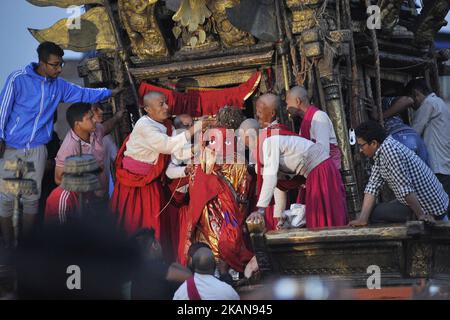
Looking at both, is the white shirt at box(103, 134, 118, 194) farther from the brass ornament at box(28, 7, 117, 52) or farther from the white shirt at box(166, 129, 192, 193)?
the brass ornament at box(28, 7, 117, 52)

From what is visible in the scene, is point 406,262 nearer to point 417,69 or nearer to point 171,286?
point 171,286

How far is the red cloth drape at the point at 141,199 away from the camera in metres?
10.2

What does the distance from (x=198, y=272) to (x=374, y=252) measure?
1.60 meters

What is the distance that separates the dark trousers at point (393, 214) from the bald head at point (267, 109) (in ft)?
5.71

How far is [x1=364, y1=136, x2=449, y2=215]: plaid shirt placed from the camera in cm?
836

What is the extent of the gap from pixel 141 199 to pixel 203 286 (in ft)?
10.1

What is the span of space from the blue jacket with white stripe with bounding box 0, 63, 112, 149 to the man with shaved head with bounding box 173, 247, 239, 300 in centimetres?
344

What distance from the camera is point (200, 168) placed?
9859 mm

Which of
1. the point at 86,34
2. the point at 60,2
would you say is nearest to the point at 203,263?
the point at 86,34

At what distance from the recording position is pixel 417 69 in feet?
42.3

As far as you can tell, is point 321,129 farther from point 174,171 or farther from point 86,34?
point 86,34

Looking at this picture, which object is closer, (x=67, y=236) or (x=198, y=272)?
(x=198, y=272)

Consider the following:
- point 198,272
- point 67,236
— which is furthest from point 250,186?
point 198,272
